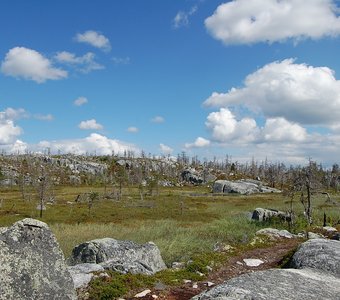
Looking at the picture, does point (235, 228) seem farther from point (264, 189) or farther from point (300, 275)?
point (264, 189)

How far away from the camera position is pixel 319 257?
1592 cm

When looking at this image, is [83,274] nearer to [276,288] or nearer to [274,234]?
[276,288]

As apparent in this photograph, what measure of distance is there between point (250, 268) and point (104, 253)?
7.28m

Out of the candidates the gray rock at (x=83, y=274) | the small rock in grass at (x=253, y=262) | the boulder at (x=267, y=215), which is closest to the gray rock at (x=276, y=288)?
the gray rock at (x=83, y=274)

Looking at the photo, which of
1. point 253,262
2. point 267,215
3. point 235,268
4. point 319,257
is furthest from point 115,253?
point 267,215

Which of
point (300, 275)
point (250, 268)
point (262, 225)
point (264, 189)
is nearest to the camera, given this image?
point (300, 275)

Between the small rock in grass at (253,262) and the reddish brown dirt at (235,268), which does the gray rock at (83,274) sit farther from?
the small rock in grass at (253,262)

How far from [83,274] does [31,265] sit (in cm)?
450

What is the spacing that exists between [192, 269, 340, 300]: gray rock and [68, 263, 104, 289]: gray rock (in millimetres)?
5323

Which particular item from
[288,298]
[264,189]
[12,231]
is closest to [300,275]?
[288,298]

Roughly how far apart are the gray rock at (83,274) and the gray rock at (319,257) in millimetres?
7954

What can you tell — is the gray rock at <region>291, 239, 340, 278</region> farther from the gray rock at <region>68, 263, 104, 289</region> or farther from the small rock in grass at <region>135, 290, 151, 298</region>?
the gray rock at <region>68, 263, 104, 289</region>

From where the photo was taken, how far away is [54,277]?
34.3ft

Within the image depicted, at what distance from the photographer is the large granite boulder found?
9.87 meters
